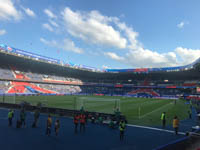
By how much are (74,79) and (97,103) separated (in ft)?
179

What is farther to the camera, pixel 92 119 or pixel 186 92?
pixel 186 92

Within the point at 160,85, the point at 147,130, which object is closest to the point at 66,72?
the point at 160,85

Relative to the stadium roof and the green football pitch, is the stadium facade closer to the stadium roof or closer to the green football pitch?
the stadium roof

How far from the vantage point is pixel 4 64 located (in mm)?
58031

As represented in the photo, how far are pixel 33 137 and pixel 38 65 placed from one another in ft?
198

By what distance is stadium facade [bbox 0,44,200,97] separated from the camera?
177 ft

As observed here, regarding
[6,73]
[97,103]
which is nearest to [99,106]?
[97,103]

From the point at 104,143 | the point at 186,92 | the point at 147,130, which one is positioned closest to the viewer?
the point at 104,143

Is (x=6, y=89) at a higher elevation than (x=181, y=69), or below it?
below

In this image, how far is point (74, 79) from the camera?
282 ft

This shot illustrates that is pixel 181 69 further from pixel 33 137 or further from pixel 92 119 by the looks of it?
pixel 33 137

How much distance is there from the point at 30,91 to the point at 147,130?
54819 millimetres

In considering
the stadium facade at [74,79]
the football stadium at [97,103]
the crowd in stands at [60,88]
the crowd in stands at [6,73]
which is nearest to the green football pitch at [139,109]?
the football stadium at [97,103]

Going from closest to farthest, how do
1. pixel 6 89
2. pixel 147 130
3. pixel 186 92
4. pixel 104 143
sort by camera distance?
pixel 104 143 → pixel 147 130 → pixel 6 89 → pixel 186 92
